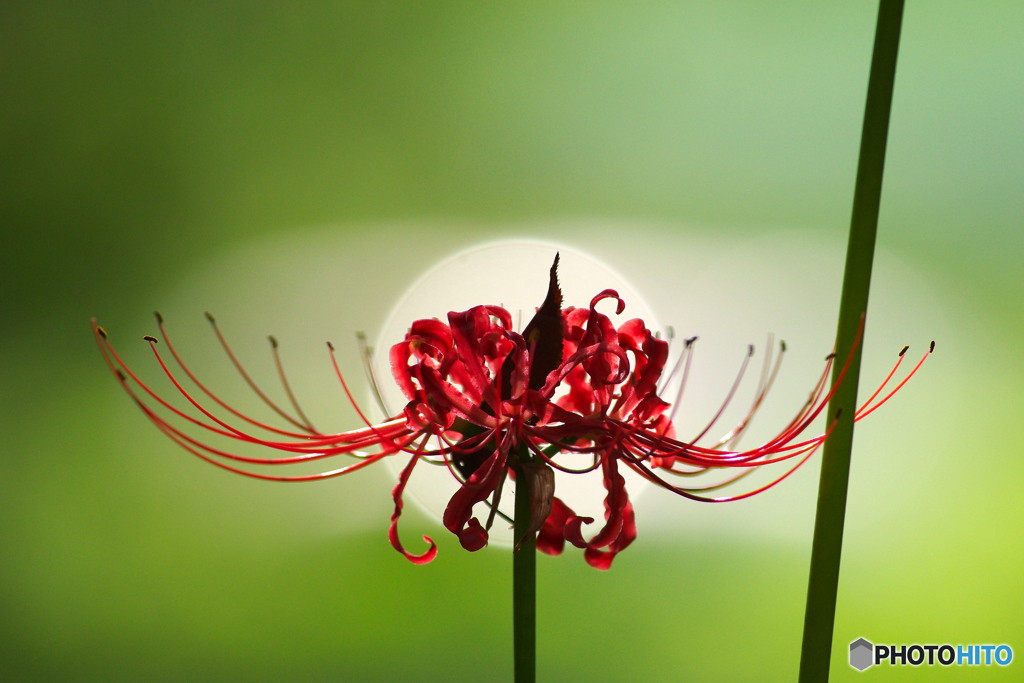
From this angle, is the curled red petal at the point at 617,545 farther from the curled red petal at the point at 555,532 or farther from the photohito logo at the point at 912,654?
the photohito logo at the point at 912,654

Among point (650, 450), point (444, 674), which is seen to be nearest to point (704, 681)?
point (444, 674)

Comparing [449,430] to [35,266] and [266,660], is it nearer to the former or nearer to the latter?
[266,660]

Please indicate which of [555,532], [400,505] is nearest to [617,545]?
[555,532]

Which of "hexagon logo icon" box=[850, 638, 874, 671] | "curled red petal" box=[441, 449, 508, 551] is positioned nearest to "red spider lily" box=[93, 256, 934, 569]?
"curled red petal" box=[441, 449, 508, 551]

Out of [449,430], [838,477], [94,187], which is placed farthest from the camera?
[94,187]

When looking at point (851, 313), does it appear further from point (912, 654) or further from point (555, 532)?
point (912, 654)
